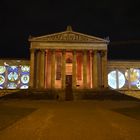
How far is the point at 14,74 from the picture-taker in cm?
5412

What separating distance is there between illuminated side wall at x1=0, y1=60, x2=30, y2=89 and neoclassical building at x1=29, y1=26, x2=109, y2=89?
5.58 m

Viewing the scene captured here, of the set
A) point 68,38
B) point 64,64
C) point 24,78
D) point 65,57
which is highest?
point 68,38

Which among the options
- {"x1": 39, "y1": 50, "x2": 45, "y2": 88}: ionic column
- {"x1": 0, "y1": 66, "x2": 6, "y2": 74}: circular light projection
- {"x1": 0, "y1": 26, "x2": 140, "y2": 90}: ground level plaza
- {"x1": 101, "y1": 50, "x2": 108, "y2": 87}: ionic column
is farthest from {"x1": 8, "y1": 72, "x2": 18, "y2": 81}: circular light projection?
{"x1": 101, "y1": 50, "x2": 108, "y2": 87}: ionic column

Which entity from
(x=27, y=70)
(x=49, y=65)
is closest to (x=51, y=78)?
(x=49, y=65)

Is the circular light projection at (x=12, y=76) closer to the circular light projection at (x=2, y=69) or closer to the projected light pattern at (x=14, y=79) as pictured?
the projected light pattern at (x=14, y=79)

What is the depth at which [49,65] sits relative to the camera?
5169cm

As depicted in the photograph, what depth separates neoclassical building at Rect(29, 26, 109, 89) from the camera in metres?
48.6

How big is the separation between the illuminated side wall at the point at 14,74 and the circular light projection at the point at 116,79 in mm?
19693

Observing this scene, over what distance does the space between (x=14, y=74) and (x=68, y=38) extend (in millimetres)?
15800

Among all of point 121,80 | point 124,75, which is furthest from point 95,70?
point 124,75

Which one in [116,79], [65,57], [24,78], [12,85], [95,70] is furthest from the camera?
[116,79]

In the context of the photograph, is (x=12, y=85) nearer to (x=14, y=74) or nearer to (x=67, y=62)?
(x=14, y=74)

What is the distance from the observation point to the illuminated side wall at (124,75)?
55.3m

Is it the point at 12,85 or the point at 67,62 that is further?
the point at 12,85
